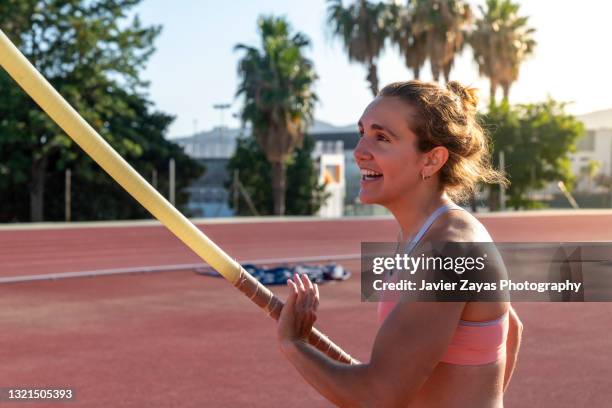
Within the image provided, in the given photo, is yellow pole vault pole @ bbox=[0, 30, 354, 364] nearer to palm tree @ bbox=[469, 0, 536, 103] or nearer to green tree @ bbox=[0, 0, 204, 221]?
green tree @ bbox=[0, 0, 204, 221]

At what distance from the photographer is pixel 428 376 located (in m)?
1.71

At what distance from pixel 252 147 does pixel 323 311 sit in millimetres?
30381

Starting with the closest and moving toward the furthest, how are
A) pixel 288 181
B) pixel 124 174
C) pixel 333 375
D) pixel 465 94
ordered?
pixel 124 174 < pixel 333 375 < pixel 465 94 < pixel 288 181

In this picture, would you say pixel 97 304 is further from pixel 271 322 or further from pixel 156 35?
pixel 156 35

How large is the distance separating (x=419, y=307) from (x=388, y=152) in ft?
1.23

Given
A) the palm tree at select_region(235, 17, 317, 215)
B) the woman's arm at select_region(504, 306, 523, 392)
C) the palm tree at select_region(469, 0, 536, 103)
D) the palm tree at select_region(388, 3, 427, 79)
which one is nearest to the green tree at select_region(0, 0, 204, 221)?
the palm tree at select_region(235, 17, 317, 215)

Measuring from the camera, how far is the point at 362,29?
39750 mm

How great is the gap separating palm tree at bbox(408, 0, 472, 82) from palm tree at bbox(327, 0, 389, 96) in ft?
6.27

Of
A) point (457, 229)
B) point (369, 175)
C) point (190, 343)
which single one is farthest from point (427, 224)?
point (190, 343)

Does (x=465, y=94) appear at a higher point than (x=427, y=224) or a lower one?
higher

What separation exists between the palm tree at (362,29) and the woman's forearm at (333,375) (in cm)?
3840

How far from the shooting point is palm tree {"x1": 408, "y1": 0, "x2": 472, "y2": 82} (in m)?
41.1

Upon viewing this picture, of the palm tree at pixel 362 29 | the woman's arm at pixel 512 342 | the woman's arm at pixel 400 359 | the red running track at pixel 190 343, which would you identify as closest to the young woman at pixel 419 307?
the woman's arm at pixel 400 359

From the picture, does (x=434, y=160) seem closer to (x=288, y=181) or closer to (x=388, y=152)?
(x=388, y=152)
